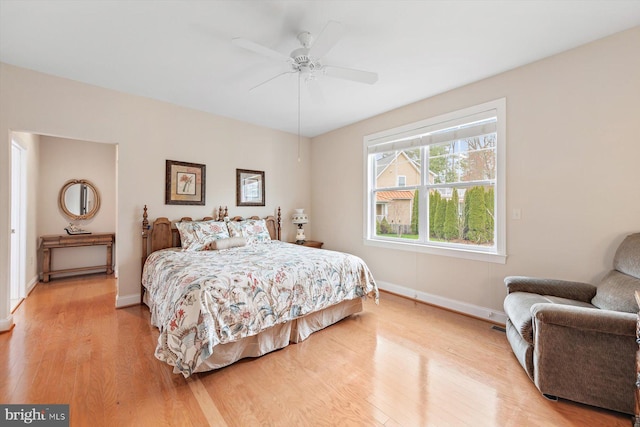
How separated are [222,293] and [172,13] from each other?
215 centimetres

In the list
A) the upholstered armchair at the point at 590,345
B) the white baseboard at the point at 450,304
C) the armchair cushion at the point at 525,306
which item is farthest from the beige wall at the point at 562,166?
the armchair cushion at the point at 525,306

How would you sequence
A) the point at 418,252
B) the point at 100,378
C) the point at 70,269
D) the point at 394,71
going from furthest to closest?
the point at 70,269 < the point at 418,252 < the point at 394,71 < the point at 100,378

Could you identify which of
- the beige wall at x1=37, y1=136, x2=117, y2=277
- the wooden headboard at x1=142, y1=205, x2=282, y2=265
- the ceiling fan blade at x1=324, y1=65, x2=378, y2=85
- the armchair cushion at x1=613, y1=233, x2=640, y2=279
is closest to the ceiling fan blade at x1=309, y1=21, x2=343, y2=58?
the ceiling fan blade at x1=324, y1=65, x2=378, y2=85

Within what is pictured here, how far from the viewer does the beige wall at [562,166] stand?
224cm

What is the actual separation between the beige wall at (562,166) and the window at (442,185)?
123 millimetres

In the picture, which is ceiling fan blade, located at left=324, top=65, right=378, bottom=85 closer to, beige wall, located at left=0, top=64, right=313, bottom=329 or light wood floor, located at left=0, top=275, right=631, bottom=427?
light wood floor, located at left=0, top=275, right=631, bottom=427

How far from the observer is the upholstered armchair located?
5.23 ft

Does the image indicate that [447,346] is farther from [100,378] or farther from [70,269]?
[70,269]

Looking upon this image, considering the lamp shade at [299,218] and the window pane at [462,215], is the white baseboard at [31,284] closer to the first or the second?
the lamp shade at [299,218]

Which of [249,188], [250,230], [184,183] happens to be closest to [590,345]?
[250,230]

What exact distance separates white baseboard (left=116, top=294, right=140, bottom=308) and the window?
3334 millimetres

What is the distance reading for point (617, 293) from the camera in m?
1.91

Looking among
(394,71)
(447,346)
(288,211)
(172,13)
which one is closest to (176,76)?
(172,13)

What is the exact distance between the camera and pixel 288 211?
5113 mm
